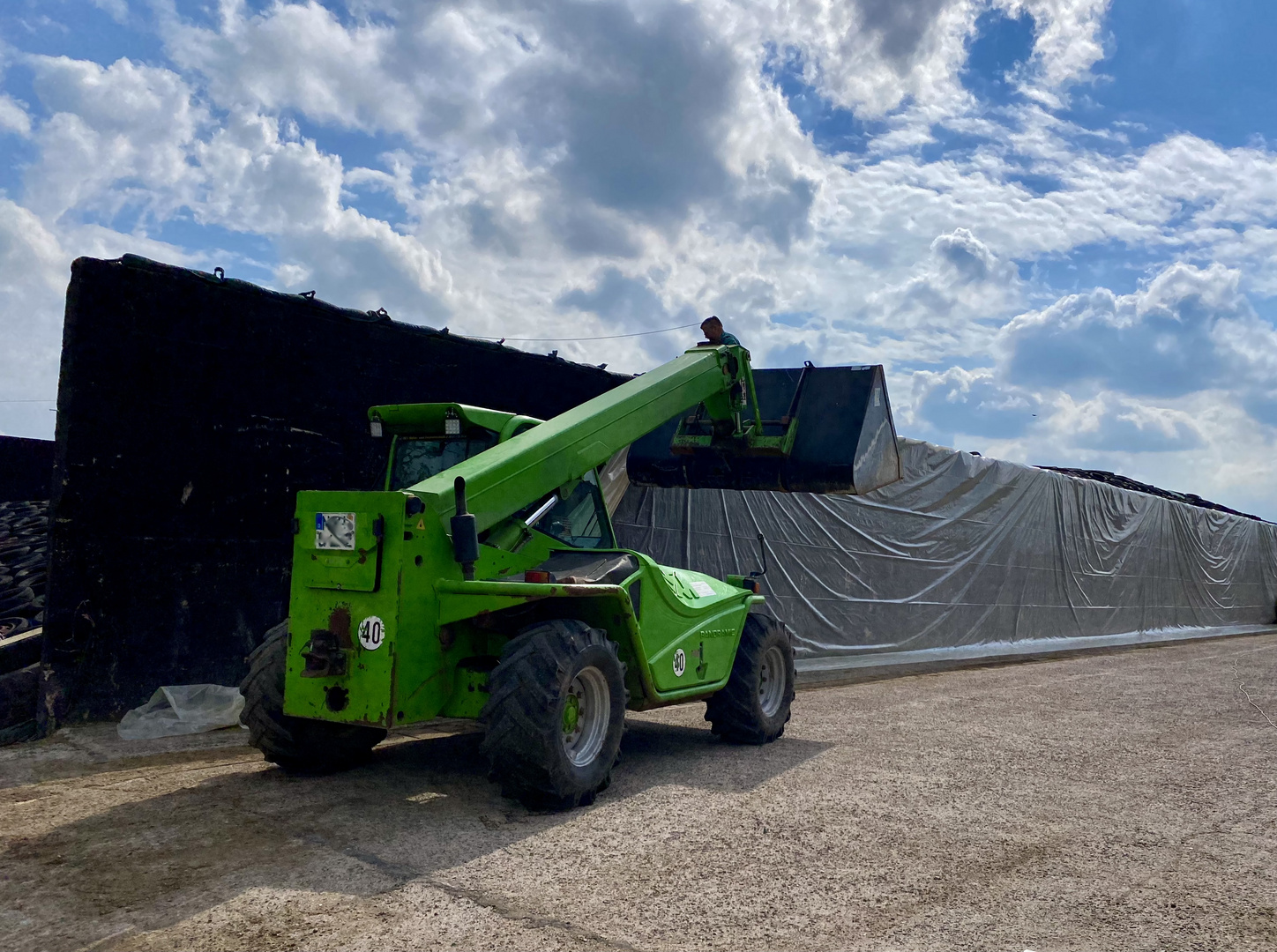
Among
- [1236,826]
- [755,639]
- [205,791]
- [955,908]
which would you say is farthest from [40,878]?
[1236,826]

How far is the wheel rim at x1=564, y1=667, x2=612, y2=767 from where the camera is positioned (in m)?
5.92

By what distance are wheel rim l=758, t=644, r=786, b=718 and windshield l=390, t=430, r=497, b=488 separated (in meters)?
3.01

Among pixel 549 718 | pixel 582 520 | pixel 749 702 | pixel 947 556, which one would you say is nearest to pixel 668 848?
pixel 549 718

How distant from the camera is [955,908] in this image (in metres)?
4.20

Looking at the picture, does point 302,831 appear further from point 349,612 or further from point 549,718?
point 549,718

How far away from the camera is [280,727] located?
A: 6188mm

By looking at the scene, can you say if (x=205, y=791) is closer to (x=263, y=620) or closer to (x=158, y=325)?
(x=263, y=620)

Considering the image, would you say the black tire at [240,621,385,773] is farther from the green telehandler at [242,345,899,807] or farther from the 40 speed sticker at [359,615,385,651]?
the 40 speed sticker at [359,615,385,651]

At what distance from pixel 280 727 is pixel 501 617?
1516mm

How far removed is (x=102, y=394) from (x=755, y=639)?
5443mm

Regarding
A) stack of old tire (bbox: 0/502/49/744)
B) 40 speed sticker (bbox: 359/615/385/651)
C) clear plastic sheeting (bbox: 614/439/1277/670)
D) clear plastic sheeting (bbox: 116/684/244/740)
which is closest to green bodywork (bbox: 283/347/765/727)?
40 speed sticker (bbox: 359/615/385/651)

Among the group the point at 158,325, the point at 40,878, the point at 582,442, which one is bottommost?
the point at 40,878

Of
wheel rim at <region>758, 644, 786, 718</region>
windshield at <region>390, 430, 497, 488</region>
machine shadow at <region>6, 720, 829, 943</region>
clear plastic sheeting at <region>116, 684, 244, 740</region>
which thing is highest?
windshield at <region>390, 430, 497, 488</region>

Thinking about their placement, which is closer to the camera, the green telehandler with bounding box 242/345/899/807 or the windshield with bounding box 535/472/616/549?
the green telehandler with bounding box 242/345/899/807
